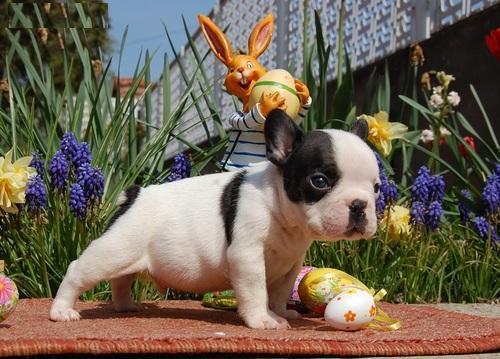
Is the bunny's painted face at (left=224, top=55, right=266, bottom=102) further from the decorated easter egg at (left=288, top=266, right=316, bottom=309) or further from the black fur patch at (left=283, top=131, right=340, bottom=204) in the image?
the black fur patch at (left=283, top=131, right=340, bottom=204)

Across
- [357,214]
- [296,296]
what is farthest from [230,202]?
[296,296]

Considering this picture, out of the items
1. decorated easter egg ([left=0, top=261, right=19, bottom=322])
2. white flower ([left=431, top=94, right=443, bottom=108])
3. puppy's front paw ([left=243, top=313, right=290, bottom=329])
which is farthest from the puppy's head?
white flower ([left=431, top=94, right=443, bottom=108])

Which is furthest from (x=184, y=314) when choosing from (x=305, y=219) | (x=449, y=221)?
(x=449, y=221)

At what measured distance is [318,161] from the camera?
245 centimetres

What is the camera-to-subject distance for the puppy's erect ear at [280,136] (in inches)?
101

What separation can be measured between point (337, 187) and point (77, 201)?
1.37 m

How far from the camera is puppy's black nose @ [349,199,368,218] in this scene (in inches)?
93.4

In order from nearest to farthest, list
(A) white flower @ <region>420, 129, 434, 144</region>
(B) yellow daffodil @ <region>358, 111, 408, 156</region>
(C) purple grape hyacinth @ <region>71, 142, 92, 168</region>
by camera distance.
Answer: (C) purple grape hyacinth @ <region>71, 142, 92, 168</region>
(B) yellow daffodil @ <region>358, 111, 408, 156</region>
(A) white flower @ <region>420, 129, 434, 144</region>

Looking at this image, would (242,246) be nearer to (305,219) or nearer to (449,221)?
(305,219)

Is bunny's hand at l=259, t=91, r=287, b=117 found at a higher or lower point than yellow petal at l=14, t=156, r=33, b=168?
higher

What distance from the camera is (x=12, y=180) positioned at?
3170mm

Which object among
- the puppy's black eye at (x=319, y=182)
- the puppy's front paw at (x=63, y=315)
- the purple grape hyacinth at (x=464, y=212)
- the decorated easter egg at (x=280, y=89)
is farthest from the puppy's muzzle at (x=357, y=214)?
the purple grape hyacinth at (x=464, y=212)

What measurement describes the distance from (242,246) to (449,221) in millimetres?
2403

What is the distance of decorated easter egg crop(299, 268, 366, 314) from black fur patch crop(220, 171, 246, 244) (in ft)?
1.53
